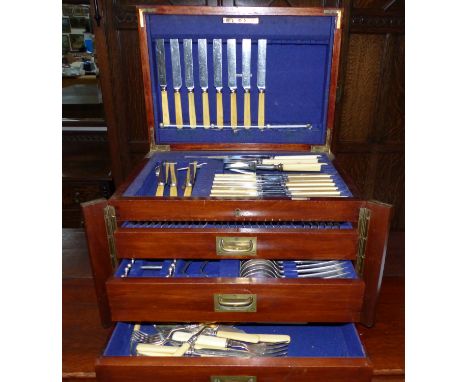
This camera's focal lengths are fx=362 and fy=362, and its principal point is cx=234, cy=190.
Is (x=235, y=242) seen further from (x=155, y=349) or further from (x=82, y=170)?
(x=82, y=170)

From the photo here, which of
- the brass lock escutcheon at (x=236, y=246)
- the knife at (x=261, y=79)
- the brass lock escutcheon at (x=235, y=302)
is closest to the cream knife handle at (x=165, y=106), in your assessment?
the knife at (x=261, y=79)

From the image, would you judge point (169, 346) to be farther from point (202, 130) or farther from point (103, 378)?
point (202, 130)

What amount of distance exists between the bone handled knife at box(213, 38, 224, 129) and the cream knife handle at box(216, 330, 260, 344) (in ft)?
2.30

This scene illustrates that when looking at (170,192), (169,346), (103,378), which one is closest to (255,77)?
(170,192)

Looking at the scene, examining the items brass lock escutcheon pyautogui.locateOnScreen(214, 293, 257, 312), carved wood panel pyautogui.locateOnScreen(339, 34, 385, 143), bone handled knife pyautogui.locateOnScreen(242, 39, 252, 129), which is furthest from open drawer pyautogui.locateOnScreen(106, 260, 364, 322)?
carved wood panel pyautogui.locateOnScreen(339, 34, 385, 143)

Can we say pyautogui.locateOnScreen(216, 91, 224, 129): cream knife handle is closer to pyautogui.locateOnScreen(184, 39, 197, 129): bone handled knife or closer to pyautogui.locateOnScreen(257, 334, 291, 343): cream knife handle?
pyautogui.locateOnScreen(184, 39, 197, 129): bone handled knife

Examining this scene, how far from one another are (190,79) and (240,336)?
851 millimetres

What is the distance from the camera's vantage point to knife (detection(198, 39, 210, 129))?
4.04 ft

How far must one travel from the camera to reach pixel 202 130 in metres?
1.31

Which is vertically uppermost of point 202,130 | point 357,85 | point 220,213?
point 357,85

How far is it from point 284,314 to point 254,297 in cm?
9

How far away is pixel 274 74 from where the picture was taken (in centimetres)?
129

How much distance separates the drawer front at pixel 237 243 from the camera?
905 mm

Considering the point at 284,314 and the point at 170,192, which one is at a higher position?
the point at 170,192
